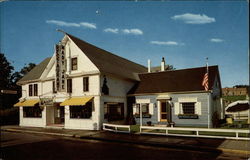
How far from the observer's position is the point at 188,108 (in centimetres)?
1869

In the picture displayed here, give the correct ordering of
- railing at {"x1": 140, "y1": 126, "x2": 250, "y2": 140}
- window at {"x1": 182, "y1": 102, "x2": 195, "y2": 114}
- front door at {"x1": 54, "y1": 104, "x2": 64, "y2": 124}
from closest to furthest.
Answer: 1. railing at {"x1": 140, "y1": 126, "x2": 250, "y2": 140}
2. window at {"x1": 182, "y1": 102, "x2": 195, "y2": 114}
3. front door at {"x1": 54, "y1": 104, "x2": 64, "y2": 124}

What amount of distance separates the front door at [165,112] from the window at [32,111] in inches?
522

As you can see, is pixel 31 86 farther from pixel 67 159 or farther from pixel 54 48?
pixel 67 159

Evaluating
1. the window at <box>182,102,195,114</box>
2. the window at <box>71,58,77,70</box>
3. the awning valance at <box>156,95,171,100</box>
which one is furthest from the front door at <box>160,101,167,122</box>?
the window at <box>71,58,77,70</box>

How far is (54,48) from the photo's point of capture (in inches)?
781

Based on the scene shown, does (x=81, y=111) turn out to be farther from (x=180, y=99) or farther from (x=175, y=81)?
(x=175, y=81)

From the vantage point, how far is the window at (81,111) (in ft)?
59.7

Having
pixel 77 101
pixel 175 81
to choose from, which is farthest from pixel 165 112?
pixel 77 101

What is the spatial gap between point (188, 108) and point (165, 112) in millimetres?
2256

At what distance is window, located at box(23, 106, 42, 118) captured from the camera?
22219 mm

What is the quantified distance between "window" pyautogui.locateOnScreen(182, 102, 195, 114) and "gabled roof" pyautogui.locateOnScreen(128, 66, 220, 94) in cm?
134

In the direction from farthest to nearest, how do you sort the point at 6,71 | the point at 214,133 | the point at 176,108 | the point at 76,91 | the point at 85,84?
the point at 6,71, the point at 76,91, the point at 176,108, the point at 85,84, the point at 214,133

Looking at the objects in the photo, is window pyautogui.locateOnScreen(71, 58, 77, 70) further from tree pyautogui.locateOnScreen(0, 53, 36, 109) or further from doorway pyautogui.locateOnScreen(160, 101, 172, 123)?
tree pyautogui.locateOnScreen(0, 53, 36, 109)

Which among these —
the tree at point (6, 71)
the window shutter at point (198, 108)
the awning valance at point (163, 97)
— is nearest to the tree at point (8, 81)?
the tree at point (6, 71)
